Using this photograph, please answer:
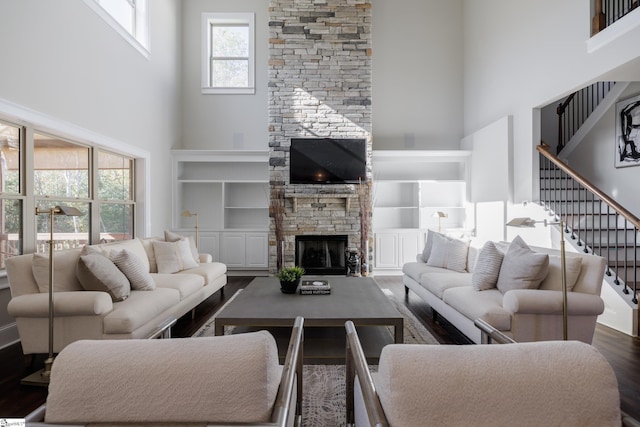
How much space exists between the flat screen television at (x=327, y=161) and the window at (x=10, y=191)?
3803 mm

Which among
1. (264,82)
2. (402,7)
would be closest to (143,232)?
(264,82)

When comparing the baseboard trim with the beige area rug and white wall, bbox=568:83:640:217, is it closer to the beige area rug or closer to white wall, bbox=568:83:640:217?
the beige area rug

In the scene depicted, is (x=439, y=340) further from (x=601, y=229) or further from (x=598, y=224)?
(x=598, y=224)

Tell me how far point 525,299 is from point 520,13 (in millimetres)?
4626

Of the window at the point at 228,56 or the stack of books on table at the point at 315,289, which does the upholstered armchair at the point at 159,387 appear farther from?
the window at the point at 228,56

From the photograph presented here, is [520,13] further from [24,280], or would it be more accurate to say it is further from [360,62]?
[24,280]

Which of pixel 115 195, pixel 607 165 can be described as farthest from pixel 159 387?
pixel 607 165

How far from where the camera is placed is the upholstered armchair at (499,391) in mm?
823

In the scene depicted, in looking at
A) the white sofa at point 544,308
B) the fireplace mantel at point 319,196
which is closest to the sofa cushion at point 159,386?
the white sofa at point 544,308

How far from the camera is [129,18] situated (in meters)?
5.16

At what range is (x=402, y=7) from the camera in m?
7.07

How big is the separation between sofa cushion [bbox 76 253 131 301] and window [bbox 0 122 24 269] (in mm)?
999

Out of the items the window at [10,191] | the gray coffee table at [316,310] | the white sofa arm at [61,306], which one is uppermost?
the window at [10,191]

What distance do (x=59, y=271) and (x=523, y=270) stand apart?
374cm
